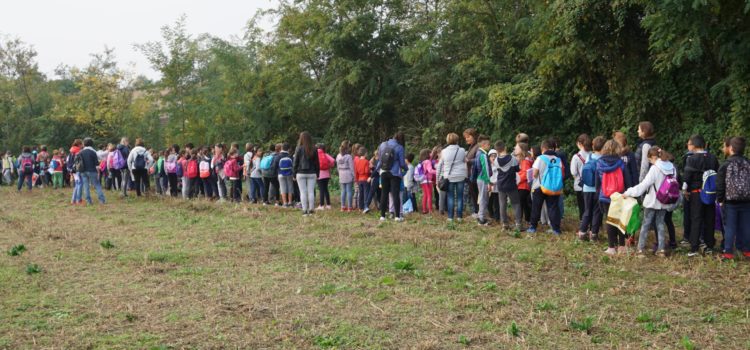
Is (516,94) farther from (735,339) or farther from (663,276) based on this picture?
(735,339)

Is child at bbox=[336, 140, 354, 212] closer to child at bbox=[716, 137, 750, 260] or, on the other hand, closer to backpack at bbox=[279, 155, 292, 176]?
backpack at bbox=[279, 155, 292, 176]

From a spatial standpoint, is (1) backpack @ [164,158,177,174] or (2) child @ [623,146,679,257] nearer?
(2) child @ [623,146,679,257]

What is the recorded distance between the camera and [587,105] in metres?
16.4

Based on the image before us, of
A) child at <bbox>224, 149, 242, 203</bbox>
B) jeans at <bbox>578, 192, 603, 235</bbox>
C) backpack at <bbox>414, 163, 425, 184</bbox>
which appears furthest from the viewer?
child at <bbox>224, 149, 242, 203</bbox>

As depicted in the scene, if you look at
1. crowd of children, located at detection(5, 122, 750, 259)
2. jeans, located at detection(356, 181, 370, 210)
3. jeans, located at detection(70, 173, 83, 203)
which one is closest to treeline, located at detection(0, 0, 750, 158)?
crowd of children, located at detection(5, 122, 750, 259)

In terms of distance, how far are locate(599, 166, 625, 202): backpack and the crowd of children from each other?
0.01 metres

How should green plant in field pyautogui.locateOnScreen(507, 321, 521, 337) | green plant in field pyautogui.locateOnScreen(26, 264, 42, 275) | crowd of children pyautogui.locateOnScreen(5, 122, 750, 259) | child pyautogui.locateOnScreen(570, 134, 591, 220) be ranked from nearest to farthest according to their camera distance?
green plant in field pyautogui.locateOnScreen(507, 321, 521, 337) < green plant in field pyautogui.locateOnScreen(26, 264, 42, 275) < crowd of children pyautogui.locateOnScreen(5, 122, 750, 259) < child pyautogui.locateOnScreen(570, 134, 591, 220)

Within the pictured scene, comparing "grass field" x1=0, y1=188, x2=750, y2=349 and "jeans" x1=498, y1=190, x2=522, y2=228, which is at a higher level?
"jeans" x1=498, y1=190, x2=522, y2=228

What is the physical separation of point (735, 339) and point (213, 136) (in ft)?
79.3

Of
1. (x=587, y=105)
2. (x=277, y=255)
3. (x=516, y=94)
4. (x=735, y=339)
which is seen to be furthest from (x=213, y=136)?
(x=735, y=339)

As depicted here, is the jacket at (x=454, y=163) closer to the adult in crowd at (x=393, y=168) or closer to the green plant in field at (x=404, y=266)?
the adult in crowd at (x=393, y=168)

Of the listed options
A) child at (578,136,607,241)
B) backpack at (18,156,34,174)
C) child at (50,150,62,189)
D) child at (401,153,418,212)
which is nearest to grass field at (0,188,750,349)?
child at (578,136,607,241)

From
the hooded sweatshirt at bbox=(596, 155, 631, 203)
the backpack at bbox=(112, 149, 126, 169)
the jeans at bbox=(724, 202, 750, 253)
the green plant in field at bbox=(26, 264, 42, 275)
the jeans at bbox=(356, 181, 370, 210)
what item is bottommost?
the green plant in field at bbox=(26, 264, 42, 275)

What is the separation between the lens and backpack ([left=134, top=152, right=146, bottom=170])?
18.6 meters
